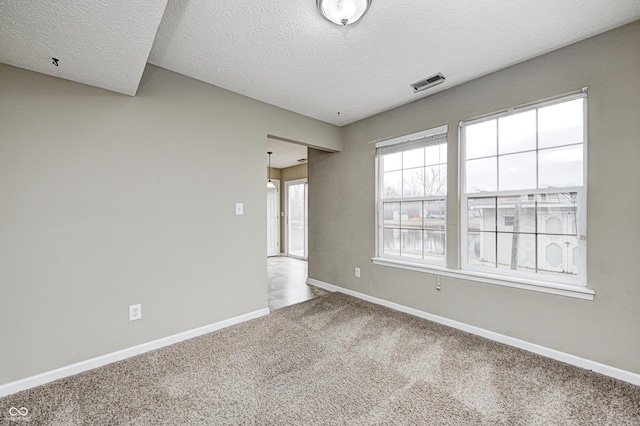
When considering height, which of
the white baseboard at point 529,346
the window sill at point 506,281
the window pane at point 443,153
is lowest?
the white baseboard at point 529,346

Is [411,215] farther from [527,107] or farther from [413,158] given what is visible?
[527,107]

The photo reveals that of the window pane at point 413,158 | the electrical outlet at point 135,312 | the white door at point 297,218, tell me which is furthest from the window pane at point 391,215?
the white door at point 297,218

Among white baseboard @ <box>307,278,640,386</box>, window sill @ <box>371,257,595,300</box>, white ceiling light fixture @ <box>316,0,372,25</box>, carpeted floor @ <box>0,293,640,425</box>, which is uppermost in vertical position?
white ceiling light fixture @ <box>316,0,372,25</box>

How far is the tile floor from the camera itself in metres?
3.65

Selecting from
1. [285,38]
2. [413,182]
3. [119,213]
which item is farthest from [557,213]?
[119,213]

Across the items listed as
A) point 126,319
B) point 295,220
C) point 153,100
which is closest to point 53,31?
point 153,100

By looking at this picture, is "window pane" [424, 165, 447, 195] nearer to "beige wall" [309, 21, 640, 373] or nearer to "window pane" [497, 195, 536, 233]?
"beige wall" [309, 21, 640, 373]

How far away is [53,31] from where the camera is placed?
1490 millimetres

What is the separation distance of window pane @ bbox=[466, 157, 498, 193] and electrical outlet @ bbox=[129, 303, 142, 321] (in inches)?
128

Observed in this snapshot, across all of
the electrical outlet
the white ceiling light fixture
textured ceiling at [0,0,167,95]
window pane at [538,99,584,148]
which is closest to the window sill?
window pane at [538,99,584,148]

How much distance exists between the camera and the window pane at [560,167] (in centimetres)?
213

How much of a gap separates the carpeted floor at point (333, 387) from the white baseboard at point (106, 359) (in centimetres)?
6

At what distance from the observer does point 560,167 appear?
2219 mm

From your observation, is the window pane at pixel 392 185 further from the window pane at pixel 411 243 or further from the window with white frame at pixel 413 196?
the window pane at pixel 411 243
